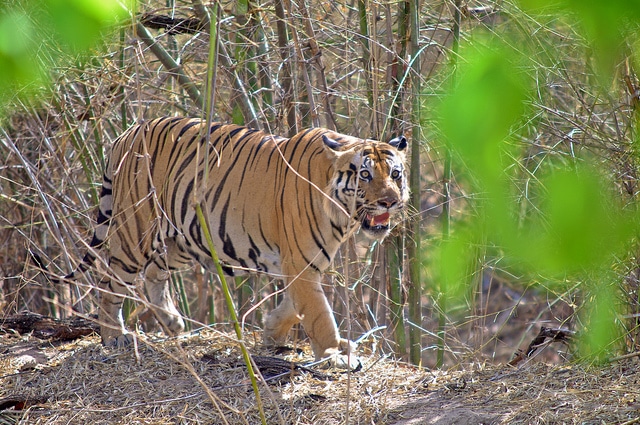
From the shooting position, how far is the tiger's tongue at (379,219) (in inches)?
179

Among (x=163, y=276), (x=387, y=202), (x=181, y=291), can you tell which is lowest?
(x=181, y=291)

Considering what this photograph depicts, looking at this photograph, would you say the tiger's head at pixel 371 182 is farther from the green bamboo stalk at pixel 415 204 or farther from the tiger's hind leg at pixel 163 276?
the tiger's hind leg at pixel 163 276

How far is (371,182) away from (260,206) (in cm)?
92

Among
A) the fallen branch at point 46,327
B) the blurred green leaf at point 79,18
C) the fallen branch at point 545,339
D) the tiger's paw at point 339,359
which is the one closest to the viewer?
the blurred green leaf at point 79,18

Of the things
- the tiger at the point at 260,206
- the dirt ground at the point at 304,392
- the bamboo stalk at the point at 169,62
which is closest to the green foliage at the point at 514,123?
the dirt ground at the point at 304,392

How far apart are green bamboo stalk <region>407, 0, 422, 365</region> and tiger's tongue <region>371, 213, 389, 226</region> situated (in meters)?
0.87

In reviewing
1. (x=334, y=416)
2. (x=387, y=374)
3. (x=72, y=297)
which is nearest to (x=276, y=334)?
(x=387, y=374)

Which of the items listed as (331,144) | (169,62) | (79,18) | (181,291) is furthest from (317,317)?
(79,18)

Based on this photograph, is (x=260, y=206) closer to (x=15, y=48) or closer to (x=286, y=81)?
(x=286, y=81)

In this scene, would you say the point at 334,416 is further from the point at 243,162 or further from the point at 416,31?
the point at 416,31

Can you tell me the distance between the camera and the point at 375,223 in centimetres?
455

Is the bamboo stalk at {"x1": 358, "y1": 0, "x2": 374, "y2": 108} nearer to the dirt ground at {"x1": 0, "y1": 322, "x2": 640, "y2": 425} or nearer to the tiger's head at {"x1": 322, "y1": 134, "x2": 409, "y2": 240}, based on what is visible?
the tiger's head at {"x1": 322, "y1": 134, "x2": 409, "y2": 240}

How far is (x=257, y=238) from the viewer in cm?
515

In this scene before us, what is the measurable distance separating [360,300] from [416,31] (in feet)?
7.15
